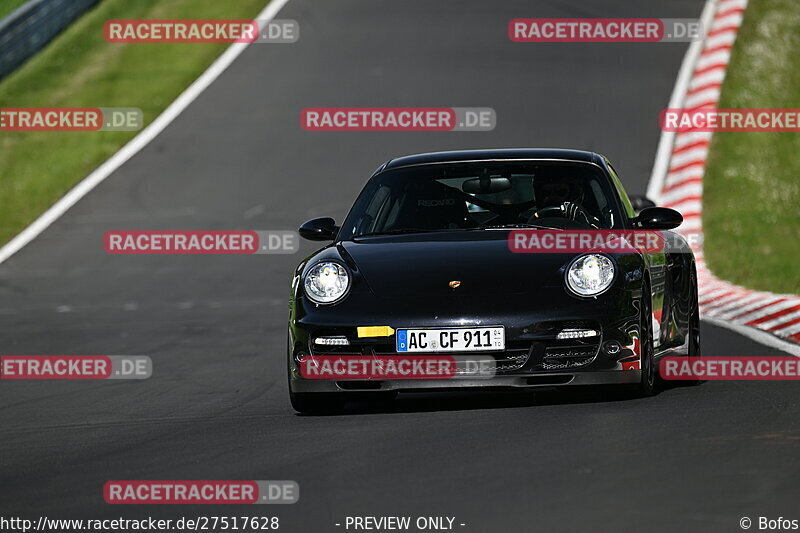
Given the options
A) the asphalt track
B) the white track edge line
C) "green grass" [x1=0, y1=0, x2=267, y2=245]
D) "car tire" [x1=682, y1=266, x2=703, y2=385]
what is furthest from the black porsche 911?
"green grass" [x1=0, y1=0, x2=267, y2=245]

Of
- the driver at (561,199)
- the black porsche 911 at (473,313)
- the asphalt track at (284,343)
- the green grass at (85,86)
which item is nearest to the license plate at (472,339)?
the black porsche 911 at (473,313)

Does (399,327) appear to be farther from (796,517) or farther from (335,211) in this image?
(335,211)

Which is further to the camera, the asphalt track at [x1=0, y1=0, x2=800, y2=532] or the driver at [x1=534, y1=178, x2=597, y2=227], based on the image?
the driver at [x1=534, y1=178, x2=597, y2=227]

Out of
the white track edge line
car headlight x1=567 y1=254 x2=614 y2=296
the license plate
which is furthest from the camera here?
the white track edge line

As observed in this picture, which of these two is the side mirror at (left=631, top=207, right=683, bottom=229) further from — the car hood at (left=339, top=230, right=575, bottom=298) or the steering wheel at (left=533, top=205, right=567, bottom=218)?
the car hood at (left=339, top=230, right=575, bottom=298)

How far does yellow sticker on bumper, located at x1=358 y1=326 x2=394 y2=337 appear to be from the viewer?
7.74 m

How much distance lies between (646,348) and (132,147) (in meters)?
14.3

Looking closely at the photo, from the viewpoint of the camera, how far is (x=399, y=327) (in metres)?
7.73

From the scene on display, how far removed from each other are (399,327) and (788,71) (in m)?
16.2

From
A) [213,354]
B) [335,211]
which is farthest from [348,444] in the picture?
[335,211]

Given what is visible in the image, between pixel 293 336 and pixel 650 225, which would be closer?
pixel 293 336

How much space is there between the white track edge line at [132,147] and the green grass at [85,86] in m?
0.17

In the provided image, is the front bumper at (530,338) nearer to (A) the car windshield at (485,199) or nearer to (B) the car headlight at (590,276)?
(B) the car headlight at (590,276)

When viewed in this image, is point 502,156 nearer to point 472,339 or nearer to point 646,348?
point 646,348
